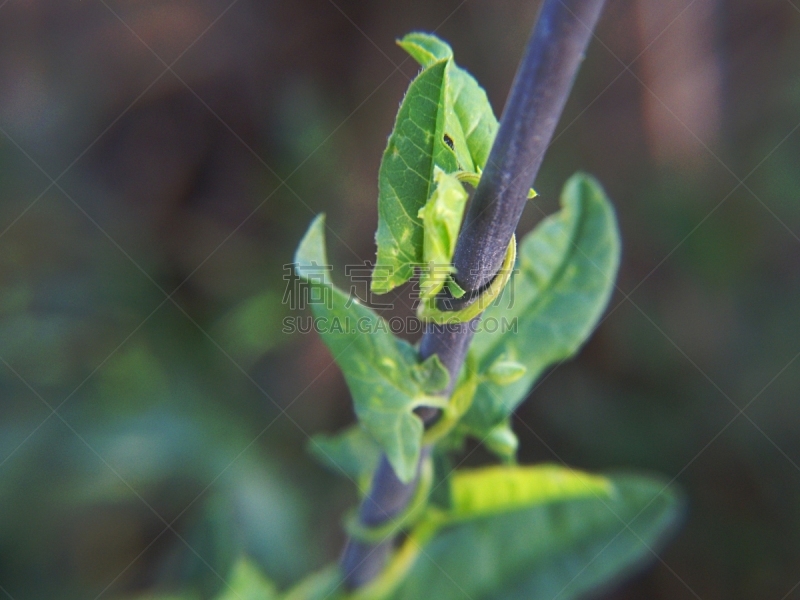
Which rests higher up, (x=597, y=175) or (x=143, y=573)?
(x=597, y=175)

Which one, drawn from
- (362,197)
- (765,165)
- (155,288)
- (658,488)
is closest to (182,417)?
(155,288)

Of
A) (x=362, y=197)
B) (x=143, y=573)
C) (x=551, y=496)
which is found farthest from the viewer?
(x=362, y=197)

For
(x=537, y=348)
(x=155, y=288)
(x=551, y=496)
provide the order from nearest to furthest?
(x=537, y=348), (x=551, y=496), (x=155, y=288)

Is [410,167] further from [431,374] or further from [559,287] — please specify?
[559,287]

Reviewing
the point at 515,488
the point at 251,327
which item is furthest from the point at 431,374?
the point at 251,327

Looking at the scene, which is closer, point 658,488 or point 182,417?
point 658,488

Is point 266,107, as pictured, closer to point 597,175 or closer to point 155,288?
point 155,288

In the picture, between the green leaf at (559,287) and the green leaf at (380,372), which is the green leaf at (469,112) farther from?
the green leaf at (559,287)

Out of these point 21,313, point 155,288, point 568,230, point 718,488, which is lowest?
→ point 21,313
